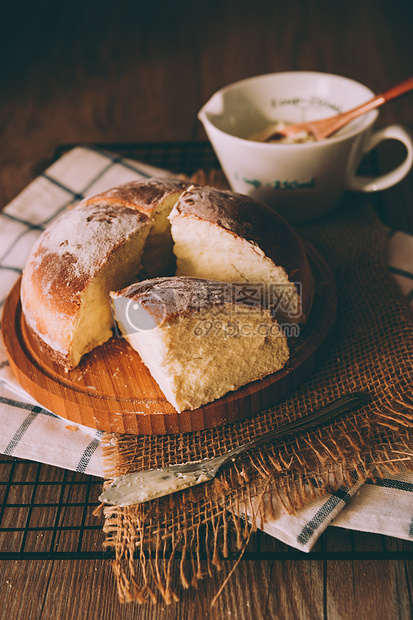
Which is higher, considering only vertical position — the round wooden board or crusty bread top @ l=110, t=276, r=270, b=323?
crusty bread top @ l=110, t=276, r=270, b=323

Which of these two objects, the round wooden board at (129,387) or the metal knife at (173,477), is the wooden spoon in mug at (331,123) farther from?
the metal knife at (173,477)

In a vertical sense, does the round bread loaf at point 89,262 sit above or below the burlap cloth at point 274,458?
above

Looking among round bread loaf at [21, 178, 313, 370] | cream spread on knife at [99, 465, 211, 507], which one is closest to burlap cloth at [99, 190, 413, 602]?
cream spread on knife at [99, 465, 211, 507]

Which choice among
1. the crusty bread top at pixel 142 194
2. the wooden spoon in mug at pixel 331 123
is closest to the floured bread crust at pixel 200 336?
the crusty bread top at pixel 142 194

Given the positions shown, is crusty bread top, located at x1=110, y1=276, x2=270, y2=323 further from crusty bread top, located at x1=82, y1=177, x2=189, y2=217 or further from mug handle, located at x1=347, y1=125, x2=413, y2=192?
mug handle, located at x1=347, y1=125, x2=413, y2=192

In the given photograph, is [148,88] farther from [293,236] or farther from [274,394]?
[274,394]

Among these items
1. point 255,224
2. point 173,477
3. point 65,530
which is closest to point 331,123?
point 255,224
